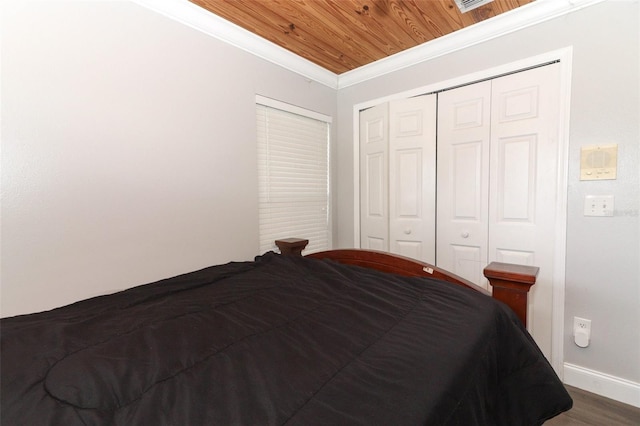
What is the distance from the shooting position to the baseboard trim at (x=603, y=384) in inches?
63.7

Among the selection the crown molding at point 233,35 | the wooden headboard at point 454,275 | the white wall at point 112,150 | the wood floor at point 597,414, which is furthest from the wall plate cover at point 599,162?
the white wall at point 112,150

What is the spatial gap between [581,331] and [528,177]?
1031 millimetres

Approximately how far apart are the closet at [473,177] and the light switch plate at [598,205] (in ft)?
0.51

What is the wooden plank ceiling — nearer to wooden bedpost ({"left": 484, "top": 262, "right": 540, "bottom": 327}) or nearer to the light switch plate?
the light switch plate

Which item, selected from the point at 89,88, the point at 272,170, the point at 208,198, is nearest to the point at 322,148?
the point at 272,170

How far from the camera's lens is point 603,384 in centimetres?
170

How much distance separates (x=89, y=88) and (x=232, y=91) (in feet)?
2.81

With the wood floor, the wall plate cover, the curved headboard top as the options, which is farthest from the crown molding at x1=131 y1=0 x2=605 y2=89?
the wood floor

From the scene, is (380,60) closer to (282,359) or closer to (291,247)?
(291,247)

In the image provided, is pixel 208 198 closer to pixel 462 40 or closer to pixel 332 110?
pixel 332 110

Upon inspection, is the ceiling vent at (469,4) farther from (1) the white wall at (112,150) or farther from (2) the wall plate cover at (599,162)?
(1) the white wall at (112,150)

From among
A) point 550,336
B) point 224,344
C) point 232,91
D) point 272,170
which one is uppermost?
point 232,91

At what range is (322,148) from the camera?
284 centimetres

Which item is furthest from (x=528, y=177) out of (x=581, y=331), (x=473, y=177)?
(x=581, y=331)
